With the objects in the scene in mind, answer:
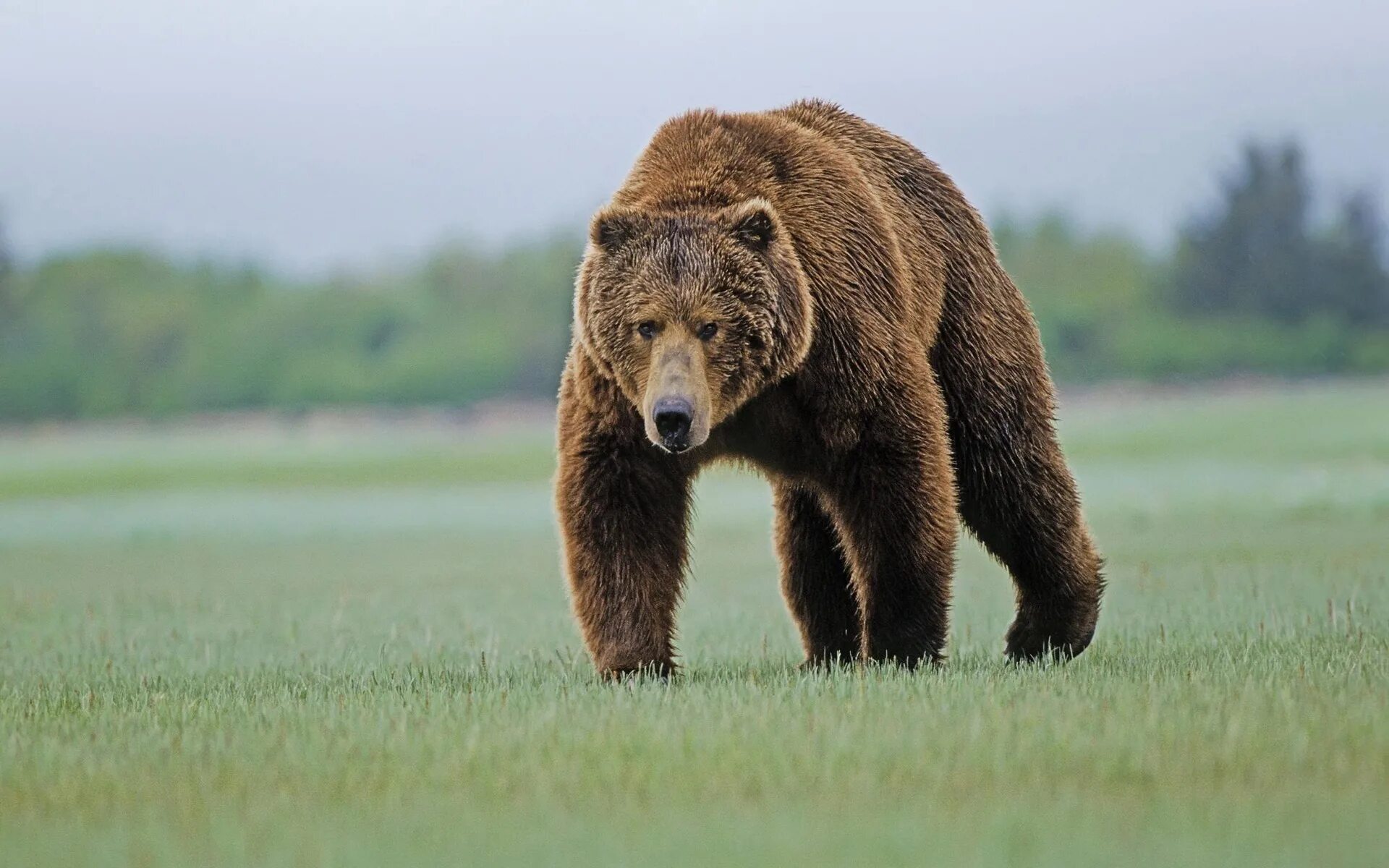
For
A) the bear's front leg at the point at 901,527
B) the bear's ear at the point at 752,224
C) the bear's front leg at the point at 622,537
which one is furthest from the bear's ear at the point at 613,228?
the bear's front leg at the point at 901,527

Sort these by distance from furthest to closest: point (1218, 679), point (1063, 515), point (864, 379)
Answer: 1. point (1063, 515)
2. point (864, 379)
3. point (1218, 679)

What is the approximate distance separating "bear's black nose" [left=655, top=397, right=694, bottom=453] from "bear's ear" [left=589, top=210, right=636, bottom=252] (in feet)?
2.34

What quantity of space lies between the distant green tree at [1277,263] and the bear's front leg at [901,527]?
33526 mm

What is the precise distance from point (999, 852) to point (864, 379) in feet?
9.73

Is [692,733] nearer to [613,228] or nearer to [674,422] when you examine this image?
[674,422]

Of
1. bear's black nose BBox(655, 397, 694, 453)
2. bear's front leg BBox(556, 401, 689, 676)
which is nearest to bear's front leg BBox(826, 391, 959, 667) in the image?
bear's front leg BBox(556, 401, 689, 676)

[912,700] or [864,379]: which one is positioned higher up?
[864,379]

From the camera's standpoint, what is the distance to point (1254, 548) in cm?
1373

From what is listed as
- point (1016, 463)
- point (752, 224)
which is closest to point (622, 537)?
point (752, 224)

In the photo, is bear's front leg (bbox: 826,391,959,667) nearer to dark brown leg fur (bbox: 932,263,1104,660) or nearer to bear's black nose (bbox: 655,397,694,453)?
dark brown leg fur (bbox: 932,263,1104,660)

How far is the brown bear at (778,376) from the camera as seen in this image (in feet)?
19.9

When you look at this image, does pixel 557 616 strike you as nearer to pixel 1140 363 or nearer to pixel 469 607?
pixel 469 607

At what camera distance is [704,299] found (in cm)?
604

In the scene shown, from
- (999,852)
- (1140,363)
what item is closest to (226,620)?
(999,852)
